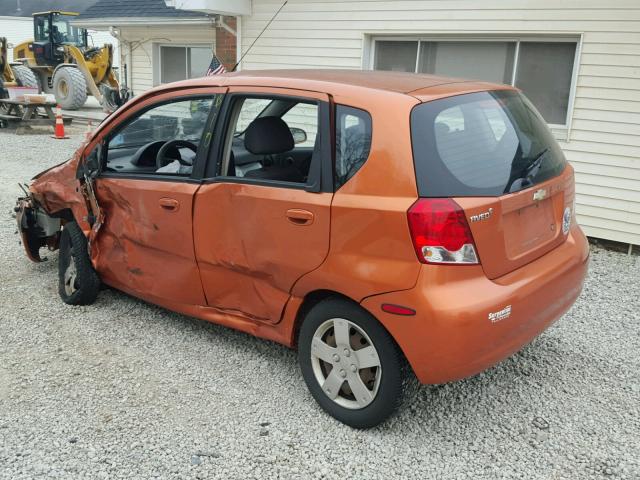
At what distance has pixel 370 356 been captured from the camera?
2984 mm

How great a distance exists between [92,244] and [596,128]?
207 inches

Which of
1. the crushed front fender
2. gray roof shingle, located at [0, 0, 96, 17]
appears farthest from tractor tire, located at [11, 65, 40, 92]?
gray roof shingle, located at [0, 0, 96, 17]

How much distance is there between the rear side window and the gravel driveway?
1.32 meters

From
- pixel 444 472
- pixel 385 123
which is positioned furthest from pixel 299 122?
pixel 444 472

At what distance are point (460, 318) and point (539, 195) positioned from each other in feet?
2.83

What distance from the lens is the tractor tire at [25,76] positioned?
20312 mm

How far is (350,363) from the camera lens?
3.07 metres

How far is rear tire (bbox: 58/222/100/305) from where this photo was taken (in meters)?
4.45

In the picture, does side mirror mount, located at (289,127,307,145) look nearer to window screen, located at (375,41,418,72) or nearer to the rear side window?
the rear side window

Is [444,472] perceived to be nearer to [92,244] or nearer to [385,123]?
[385,123]

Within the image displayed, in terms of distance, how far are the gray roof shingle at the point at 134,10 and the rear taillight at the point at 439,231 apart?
1175 cm

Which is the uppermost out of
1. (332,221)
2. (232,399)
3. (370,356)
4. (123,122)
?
(123,122)

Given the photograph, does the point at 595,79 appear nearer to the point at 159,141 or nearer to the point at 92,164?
the point at 159,141

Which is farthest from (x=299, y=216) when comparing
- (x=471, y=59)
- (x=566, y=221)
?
(x=471, y=59)
